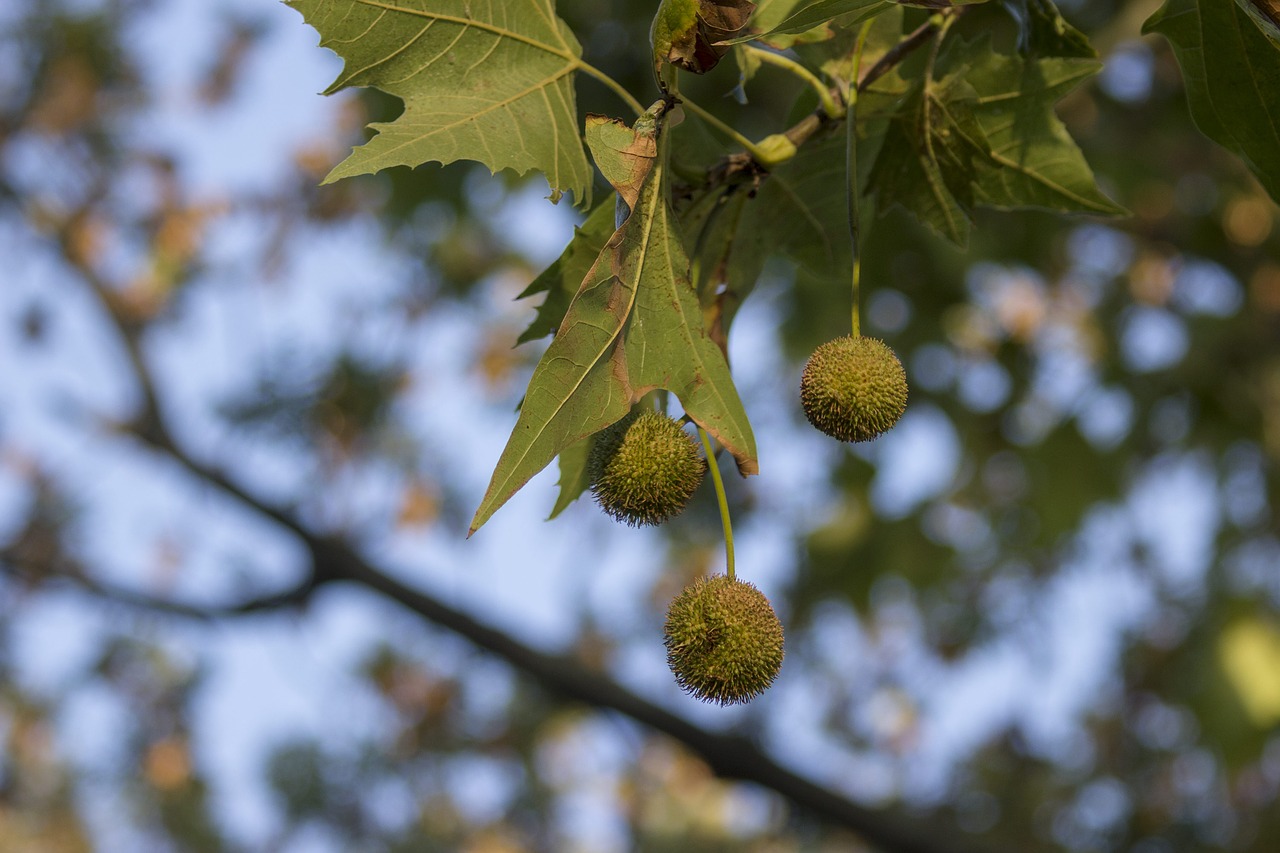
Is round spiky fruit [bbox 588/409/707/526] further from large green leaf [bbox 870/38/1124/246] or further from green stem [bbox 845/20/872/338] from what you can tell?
large green leaf [bbox 870/38/1124/246]

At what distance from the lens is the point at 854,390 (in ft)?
4.11

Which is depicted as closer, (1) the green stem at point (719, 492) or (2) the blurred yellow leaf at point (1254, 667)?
(1) the green stem at point (719, 492)

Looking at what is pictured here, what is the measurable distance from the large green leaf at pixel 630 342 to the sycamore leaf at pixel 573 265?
0.13 m

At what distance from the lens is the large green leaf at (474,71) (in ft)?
4.09

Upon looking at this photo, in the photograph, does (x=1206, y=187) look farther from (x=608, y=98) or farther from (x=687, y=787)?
(x=687, y=787)

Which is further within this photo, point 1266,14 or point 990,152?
point 990,152

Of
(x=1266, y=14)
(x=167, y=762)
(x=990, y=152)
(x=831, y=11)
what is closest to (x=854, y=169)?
(x=831, y=11)

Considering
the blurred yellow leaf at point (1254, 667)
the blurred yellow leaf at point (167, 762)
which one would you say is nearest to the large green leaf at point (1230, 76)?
the blurred yellow leaf at point (1254, 667)

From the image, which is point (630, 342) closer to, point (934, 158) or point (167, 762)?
point (934, 158)

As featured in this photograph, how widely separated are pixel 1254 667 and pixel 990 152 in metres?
3.27

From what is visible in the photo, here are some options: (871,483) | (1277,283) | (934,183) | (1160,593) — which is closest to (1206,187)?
(1277,283)

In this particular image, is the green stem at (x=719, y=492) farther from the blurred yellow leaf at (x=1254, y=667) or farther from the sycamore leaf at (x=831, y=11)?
the blurred yellow leaf at (x=1254, y=667)

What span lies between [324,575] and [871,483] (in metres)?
2.11

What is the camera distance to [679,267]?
1.21m
